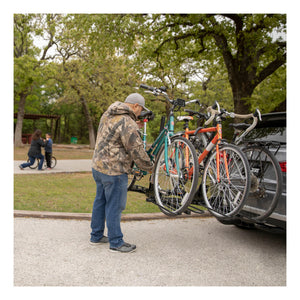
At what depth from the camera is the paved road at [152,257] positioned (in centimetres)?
357

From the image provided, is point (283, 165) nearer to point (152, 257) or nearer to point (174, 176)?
point (174, 176)

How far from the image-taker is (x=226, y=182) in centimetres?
375

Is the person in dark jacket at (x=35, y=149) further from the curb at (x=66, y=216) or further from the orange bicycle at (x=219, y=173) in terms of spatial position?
the orange bicycle at (x=219, y=173)

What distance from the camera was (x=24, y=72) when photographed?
967 inches

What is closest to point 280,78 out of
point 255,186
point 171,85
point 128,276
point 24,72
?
point 171,85

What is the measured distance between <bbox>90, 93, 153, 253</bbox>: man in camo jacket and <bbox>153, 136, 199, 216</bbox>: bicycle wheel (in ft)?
0.74

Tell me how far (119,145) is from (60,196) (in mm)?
4546

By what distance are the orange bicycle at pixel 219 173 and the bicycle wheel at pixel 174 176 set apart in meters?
0.18

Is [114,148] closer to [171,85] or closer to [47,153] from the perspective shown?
[47,153]

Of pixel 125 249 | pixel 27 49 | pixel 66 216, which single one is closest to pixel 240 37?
pixel 66 216

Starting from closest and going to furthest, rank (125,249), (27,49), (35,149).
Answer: (125,249) → (35,149) → (27,49)

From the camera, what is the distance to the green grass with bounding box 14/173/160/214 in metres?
6.91

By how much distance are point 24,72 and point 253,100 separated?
18.6 metres

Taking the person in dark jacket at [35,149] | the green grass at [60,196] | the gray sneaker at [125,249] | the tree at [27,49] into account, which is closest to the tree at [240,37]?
the green grass at [60,196]
